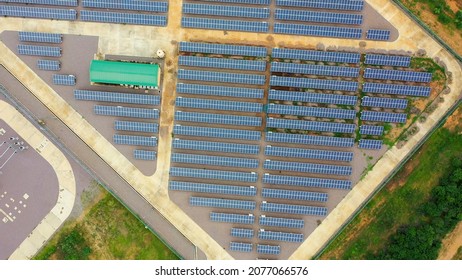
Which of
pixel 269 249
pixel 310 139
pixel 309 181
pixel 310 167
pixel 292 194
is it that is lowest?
pixel 269 249

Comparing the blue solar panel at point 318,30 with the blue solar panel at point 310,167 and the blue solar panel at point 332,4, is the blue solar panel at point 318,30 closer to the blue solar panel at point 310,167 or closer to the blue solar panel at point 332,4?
the blue solar panel at point 332,4

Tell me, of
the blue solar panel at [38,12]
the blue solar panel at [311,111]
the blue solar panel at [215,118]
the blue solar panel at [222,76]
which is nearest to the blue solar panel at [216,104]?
the blue solar panel at [215,118]

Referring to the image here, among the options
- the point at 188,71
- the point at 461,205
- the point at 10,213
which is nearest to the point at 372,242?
the point at 461,205

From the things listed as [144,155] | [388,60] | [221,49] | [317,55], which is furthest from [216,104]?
[388,60]

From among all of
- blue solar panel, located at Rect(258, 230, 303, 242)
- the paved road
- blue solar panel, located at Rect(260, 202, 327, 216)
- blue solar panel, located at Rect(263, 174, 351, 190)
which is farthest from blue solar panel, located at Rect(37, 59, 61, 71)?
blue solar panel, located at Rect(258, 230, 303, 242)

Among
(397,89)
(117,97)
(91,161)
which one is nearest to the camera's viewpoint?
(397,89)

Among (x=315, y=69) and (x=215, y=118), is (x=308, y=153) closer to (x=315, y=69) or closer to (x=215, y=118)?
(x=315, y=69)
